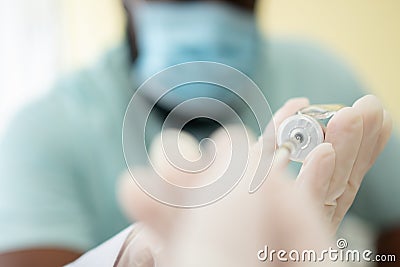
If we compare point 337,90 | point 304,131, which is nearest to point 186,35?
point 337,90

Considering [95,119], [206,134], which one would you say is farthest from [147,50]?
[206,134]

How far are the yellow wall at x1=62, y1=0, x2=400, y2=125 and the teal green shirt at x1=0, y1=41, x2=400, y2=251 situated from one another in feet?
0.09

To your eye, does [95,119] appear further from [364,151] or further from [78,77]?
[364,151]

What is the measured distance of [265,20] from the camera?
0.66m

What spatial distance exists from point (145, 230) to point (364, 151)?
0.11 meters

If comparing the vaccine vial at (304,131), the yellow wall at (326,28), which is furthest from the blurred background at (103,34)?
the vaccine vial at (304,131)

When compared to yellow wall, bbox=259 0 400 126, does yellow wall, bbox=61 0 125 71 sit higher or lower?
lower

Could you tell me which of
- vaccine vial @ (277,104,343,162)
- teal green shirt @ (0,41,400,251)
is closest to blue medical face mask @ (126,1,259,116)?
teal green shirt @ (0,41,400,251)

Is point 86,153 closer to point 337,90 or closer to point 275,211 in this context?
point 337,90

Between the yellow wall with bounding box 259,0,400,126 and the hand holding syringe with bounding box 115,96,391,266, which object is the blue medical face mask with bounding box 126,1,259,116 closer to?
the yellow wall with bounding box 259,0,400,126

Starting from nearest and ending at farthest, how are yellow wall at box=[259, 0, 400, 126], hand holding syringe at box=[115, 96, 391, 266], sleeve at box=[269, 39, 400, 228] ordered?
hand holding syringe at box=[115, 96, 391, 266] → sleeve at box=[269, 39, 400, 228] → yellow wall at box=[259, 0, 400, 126]

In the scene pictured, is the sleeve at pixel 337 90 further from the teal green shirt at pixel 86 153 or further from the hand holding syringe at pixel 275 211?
the hand holding syringe at pixel 275 211

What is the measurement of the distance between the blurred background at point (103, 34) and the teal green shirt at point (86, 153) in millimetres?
31

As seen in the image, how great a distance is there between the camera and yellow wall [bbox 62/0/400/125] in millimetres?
571
